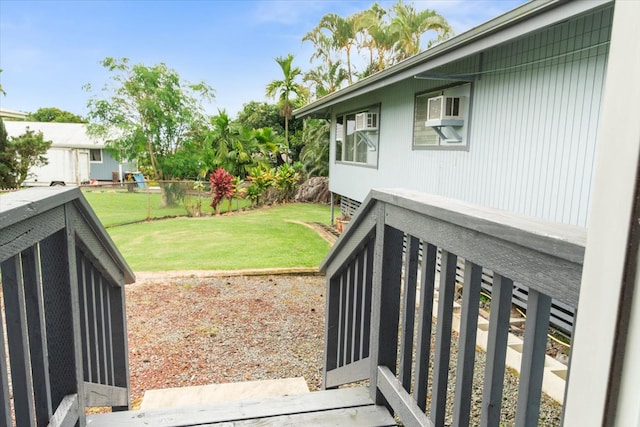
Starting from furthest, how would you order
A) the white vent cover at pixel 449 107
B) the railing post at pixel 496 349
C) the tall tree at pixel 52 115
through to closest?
the tall tree at pixel 52 115 → the white vent cover at pixel 449 107 → the railing post at pixel 496 349

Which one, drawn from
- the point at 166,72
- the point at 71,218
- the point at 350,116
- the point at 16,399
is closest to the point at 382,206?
the point at 71,218

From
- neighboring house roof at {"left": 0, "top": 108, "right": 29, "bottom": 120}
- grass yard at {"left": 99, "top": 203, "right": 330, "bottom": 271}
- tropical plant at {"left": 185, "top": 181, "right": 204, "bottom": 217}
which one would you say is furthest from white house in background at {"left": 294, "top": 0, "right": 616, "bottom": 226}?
neighboring house roof at {"left": 0, "top": 108, "right": 29, "bottom": 120}

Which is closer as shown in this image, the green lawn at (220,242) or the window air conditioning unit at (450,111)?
the window air conditioning unit at (450,111)

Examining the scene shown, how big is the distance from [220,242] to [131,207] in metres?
6.86

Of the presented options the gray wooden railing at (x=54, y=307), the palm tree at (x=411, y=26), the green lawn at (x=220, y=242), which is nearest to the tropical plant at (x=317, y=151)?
the green lawn at (x=220, y=242)

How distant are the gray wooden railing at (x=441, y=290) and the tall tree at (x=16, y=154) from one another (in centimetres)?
1249

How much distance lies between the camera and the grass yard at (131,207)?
12141 millimetres

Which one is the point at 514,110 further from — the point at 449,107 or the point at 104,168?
the point at 104,168

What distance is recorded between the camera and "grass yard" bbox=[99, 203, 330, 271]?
7.27m

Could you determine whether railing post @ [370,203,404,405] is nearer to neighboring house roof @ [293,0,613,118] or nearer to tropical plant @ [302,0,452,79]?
neighboring house roof @ [293,0,613,118]

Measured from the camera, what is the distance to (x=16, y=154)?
1176 centimetres

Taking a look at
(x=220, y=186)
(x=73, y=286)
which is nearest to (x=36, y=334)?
(x=73, y=286)

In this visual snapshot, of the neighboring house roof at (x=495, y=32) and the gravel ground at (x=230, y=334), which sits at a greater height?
the neighboring house roof at (x=495, y=32)

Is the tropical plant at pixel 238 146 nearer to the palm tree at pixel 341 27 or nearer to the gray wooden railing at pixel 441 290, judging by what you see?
the palm tree at pixel 341 27
